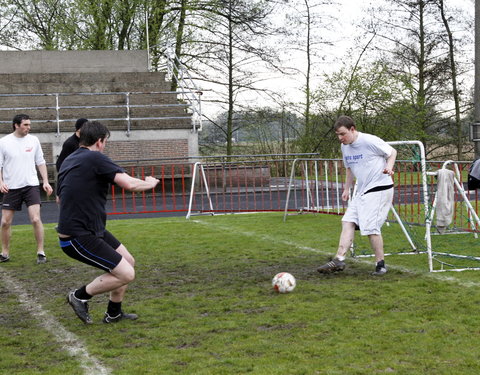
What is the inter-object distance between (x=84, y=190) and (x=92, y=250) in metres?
0.50

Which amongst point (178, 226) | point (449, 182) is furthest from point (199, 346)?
point (178, 226)

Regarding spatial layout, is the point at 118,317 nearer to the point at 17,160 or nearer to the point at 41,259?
the point at 41,259

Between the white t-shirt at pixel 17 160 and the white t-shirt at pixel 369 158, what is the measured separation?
14.5ft

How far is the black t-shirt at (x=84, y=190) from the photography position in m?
5.76

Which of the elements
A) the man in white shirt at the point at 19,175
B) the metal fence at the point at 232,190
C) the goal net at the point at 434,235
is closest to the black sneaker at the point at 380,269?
the goal net at the point at 434,235

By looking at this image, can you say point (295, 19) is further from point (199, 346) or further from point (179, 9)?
point (199, 346)

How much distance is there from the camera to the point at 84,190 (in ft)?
19.1

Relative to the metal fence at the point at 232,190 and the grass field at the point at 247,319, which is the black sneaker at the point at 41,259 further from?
the metal fence at the point at 232,190

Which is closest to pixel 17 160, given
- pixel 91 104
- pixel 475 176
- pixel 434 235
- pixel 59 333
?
pixel 59 333

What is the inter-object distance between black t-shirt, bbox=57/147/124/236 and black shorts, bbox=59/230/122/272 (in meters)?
0.06

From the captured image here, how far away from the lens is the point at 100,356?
5137mm

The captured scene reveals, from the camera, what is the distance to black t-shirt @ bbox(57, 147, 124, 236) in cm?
576

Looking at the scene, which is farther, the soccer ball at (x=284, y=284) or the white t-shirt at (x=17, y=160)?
the white t-shirt at (x=17, y=160)

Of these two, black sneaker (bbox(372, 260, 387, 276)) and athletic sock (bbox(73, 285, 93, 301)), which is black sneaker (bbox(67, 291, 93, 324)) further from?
black sneaker (bbox(372, 260, 387, 276))
